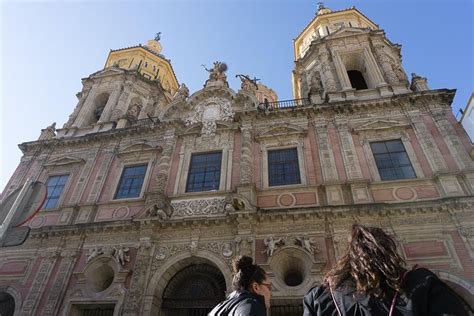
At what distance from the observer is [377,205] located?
10.3 metres

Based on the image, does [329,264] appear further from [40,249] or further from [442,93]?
[40,249]

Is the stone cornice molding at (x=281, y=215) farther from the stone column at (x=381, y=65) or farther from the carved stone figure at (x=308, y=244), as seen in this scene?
the stone column at (x=381, y=65)

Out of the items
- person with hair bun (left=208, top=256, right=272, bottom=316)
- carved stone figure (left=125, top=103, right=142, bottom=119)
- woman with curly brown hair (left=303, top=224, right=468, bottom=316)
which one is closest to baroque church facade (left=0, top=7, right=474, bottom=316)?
carved stone figure (left=125, top=103, right=142, bottom=119)

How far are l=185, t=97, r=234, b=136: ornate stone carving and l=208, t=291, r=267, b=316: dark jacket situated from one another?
12.5 meters

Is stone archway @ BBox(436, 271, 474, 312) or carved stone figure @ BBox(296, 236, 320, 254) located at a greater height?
carved stone figure @ BBox(296, 236, 320, 254)

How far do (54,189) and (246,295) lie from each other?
1551cm

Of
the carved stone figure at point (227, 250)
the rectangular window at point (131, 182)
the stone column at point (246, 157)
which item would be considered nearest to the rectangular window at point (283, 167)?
the stone column at point (246, 157)

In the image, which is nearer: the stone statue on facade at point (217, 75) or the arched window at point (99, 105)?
the stone statue on facade at point (217, 75)

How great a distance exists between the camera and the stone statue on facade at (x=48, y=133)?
59.1 ft

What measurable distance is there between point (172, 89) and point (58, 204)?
15.2 m

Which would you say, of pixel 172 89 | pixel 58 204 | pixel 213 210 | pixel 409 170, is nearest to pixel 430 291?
pixel 213 210

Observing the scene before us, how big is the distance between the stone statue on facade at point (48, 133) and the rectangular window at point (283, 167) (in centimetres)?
1340

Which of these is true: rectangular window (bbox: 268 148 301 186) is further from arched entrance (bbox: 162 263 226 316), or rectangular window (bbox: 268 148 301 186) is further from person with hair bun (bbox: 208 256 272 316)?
person with hair bun (bbox: 208 256 272 316)

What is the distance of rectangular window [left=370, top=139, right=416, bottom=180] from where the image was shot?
11.8 meters
